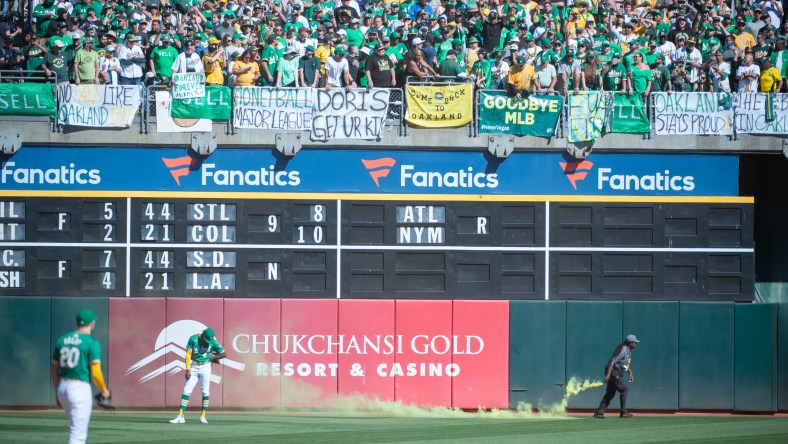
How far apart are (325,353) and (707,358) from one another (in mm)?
7181

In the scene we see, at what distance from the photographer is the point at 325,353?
21922 mm

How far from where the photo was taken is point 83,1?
2498 centimetres

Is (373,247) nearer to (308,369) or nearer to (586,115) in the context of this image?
(308,369)

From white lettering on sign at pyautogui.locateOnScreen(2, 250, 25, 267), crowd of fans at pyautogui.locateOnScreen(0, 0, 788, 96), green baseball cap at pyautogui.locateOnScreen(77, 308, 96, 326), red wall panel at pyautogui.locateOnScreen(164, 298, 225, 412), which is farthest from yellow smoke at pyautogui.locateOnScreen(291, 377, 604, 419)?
green baseball cap at pyautogui.locateOnScreen(77, 308, 96, 326)

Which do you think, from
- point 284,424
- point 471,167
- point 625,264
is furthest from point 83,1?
point 625,264

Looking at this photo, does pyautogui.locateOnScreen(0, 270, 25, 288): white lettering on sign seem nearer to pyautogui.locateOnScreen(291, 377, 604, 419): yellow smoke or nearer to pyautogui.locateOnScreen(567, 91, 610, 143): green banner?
pyautogui.locateOnScreen(291, 377, 604, 419): yellow smoke

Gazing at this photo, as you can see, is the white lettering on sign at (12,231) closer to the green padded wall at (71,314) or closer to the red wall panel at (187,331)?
the green padded wall at (71,314)

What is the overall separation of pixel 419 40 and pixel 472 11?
274cm

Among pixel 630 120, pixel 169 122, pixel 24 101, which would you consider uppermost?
pixel 24 101

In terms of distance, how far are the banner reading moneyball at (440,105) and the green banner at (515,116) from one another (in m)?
0.31

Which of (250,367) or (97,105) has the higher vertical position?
(97,105)

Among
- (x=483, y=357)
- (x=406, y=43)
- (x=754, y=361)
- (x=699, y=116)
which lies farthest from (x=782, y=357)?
(x=406, y=43)

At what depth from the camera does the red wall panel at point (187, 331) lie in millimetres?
21531

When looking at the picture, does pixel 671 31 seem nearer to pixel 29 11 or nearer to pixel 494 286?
pixel 494 286
